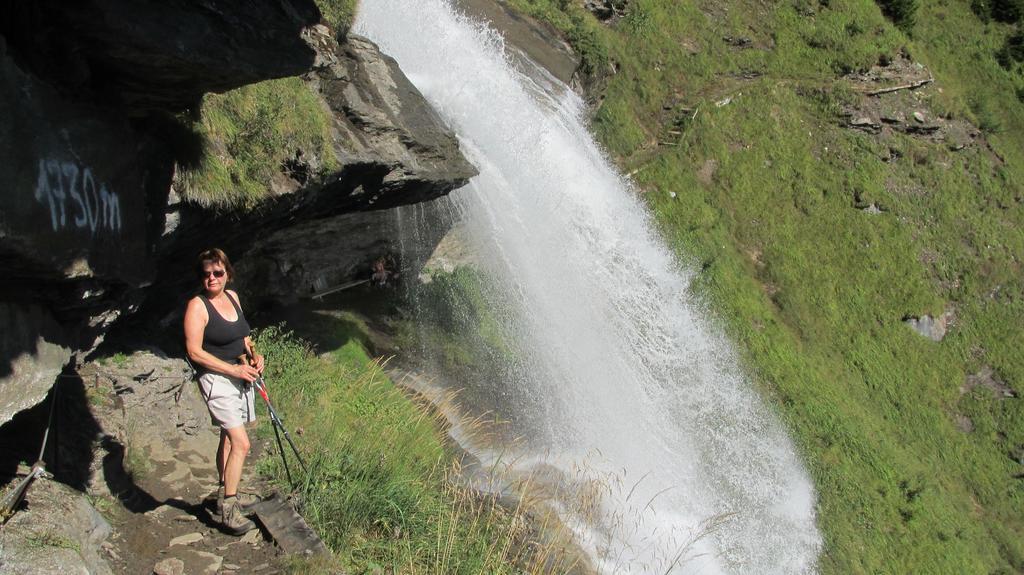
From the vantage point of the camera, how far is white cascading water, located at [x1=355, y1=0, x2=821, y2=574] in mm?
10984

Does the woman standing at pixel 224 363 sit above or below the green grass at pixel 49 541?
above

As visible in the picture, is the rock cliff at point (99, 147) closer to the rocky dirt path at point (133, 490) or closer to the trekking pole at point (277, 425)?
the rocky dirt path at point (133, 490)

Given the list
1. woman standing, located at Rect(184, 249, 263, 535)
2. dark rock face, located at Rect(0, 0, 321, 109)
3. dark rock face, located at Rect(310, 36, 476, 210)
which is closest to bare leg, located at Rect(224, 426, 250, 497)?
woman standing, located at Rect(184, 249, 263, 535)

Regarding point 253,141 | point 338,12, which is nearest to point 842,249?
point 338,12

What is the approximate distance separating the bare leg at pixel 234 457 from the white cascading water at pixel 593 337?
5340mm

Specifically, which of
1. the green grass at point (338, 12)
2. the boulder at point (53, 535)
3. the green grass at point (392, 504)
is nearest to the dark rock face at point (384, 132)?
the green grass at point (338, 12)

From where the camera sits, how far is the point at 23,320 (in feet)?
14.8

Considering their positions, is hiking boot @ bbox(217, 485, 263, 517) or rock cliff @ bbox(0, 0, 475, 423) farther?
hiking boot @ bbox(217, 485, 263, 517)

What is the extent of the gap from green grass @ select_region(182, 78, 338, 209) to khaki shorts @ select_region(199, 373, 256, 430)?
1.56 meters

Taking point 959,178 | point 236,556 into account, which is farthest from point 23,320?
point 959,178

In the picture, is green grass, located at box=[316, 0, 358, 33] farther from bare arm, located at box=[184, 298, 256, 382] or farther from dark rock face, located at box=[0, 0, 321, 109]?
bare arm, located at box=[184, 298, 256, 382]

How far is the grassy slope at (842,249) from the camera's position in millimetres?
13547

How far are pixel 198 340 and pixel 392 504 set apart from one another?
174 centimetres

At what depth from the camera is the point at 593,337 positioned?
39.3ft
